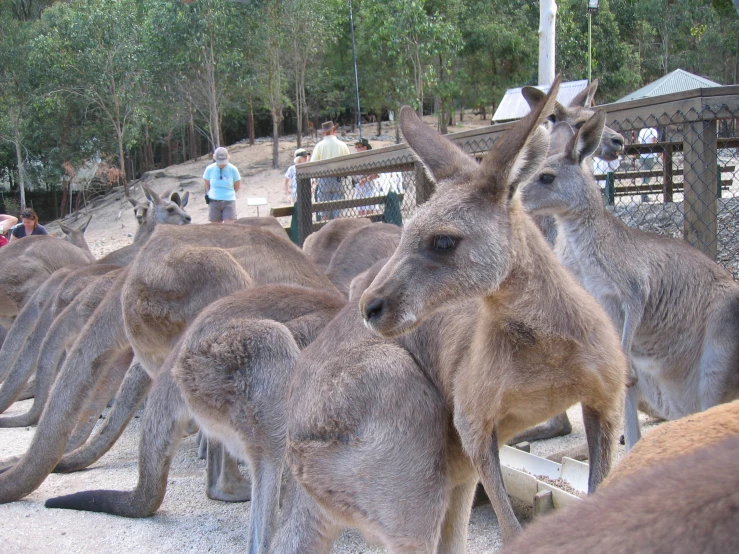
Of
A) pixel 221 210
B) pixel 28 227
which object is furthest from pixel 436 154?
pixel 28 227

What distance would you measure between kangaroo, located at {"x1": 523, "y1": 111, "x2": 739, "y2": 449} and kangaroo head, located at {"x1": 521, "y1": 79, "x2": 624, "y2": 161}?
0.62 meters

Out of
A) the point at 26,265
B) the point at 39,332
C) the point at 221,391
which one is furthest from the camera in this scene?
the point at 26,265

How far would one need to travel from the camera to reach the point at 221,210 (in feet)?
39.8

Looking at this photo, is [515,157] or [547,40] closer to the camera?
[515,157]

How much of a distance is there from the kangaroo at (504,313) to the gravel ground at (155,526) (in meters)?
0.99

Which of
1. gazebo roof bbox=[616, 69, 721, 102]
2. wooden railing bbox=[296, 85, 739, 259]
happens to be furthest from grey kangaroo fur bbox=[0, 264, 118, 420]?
gazebo roof bbox=[616, 69, 721, 102]

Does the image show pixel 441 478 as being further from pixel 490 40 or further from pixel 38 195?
pixel 38 195

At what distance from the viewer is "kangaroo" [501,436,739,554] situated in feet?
2.41

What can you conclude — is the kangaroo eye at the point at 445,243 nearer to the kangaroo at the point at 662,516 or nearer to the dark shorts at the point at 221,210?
the kangaroo at the point at 662,516

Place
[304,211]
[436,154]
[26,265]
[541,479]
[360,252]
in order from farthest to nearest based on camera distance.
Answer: [304,211]
[26,265]
[360,252]
[541,479]
[436,154]

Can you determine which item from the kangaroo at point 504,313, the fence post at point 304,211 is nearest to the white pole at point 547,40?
the fence post at point 304,211

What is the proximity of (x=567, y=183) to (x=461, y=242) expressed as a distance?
220 cm

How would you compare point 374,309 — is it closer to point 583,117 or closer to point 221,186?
point 583,117

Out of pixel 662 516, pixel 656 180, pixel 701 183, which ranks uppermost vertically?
pixel 662 516
